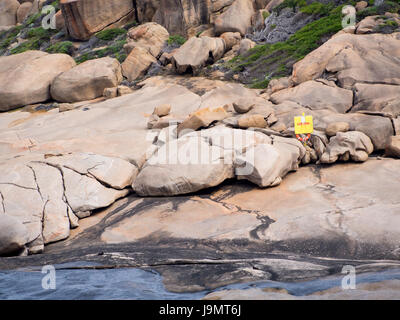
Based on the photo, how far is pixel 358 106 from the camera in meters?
9.47

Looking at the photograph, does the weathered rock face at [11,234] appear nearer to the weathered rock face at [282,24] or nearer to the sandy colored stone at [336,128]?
the sandy colored stone at [336,128]

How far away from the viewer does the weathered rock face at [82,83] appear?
541 inches

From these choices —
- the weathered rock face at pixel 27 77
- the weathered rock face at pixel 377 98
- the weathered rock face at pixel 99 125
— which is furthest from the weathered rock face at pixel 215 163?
the weathered rock face at pixel 27 77

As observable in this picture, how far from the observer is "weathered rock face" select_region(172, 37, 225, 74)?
1420 cm

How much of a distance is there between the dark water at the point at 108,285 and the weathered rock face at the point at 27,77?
10513 mm

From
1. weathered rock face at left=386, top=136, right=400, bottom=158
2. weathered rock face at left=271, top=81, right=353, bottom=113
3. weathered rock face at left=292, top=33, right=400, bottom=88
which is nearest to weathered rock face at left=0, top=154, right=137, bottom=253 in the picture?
weathered rock face at left=271, top=81, right=353, bottom=113

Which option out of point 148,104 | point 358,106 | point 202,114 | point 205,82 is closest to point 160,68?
point 205,82

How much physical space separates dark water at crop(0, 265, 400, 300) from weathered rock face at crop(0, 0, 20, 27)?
2990 cm

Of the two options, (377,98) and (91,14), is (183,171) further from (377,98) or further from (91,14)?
(91,14)
